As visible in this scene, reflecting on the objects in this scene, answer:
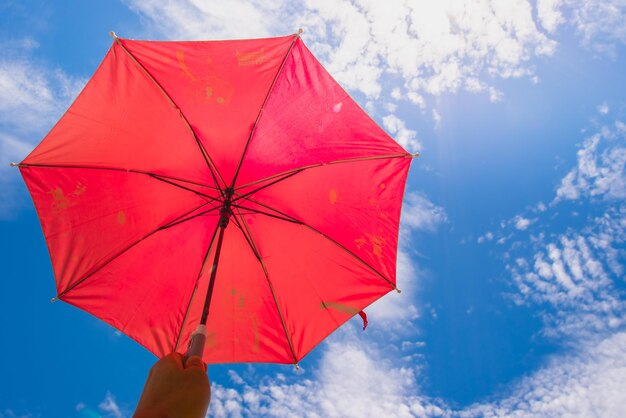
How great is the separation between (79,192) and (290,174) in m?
2.14

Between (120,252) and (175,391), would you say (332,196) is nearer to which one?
(120,252)

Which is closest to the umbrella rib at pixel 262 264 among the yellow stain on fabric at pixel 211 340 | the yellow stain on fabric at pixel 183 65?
the yellow stain on fabric at pixel 211 340

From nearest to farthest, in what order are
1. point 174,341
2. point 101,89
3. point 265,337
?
point 101,89 < point 174,341 < point 265,337

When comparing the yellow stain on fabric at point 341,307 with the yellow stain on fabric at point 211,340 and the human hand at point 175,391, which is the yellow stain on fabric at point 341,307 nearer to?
the yellow stain on fabric at point 211,340

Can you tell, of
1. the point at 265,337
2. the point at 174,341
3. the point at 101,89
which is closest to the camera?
the point at 101,89

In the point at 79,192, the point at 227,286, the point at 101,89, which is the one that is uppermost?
the point at 101,89

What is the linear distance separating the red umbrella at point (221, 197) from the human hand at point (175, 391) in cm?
166

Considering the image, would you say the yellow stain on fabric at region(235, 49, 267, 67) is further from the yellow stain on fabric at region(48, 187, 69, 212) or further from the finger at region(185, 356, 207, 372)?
the finger at region(185, 356, 207, 372)

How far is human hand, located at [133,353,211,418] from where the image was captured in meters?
1.84

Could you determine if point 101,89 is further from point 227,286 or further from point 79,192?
point 227,286

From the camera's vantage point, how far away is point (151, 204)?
14.0 feet

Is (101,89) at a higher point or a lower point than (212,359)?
higher

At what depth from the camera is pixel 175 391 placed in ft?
6.32

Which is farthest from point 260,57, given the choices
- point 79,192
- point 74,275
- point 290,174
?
point 74,275
